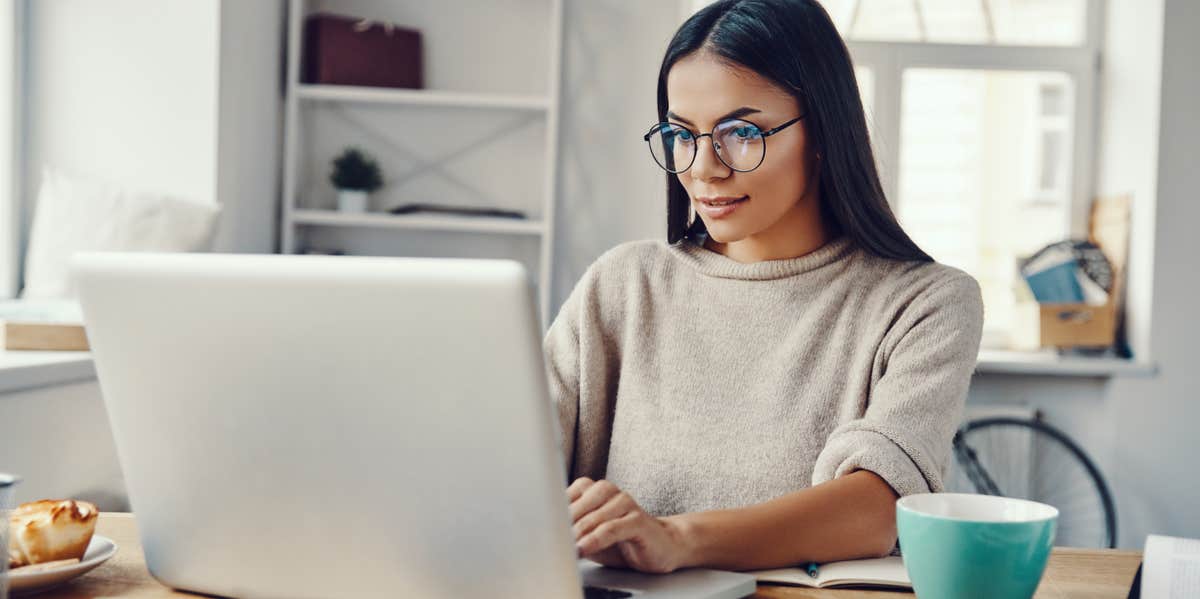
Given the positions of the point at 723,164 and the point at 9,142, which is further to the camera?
the point at 9,142

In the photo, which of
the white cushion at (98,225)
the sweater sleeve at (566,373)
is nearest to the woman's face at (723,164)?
the sweater sleeve at (566,373)

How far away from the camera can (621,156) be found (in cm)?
385

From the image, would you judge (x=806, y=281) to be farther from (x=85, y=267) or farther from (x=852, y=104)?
(x=85, y=267)

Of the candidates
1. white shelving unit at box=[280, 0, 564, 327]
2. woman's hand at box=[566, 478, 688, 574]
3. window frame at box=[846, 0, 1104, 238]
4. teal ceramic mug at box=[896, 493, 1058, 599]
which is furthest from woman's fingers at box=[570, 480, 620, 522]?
window frame at box=[846, 0, 1104, 238]

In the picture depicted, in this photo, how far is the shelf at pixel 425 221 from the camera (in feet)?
11.9

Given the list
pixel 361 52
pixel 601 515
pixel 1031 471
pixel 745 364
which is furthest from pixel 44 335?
pixel 1031 471

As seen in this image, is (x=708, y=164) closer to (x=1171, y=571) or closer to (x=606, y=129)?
(x=1171, y=571)

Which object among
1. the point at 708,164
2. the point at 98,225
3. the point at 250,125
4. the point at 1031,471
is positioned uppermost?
the point at 250,125

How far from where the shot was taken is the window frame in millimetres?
3855

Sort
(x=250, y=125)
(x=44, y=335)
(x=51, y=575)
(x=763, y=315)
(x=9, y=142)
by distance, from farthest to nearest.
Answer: (x=250, y=125) → (x=9, y=142) → (x=44, y=335) → (x=763, y=315) → (x=51, y=575)

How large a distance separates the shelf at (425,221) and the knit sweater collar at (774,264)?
2249 millimetres

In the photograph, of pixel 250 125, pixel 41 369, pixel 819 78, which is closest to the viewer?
pixel 819 78

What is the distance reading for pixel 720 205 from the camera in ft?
4.22

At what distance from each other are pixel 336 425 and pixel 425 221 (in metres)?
2.96
